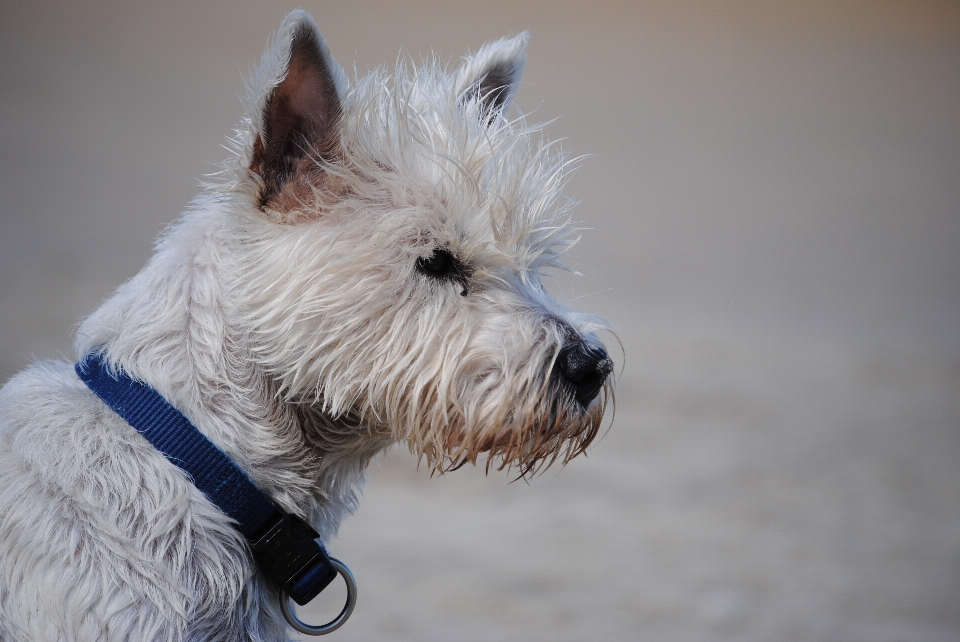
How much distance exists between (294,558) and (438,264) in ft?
2.08

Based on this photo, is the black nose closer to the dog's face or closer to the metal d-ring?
the dog's face

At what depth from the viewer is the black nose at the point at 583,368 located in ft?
5.76

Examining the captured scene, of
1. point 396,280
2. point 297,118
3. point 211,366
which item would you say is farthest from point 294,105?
point 211,366

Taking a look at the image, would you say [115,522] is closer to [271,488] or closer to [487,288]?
[271,488]

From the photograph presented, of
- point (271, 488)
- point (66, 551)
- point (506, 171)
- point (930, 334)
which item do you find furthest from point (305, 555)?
point (930, 334)

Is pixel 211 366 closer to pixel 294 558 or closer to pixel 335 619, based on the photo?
pixel 294 558

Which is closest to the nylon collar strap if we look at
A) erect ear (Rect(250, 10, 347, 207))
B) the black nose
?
erect ear (Rect(250, 10, 347, 207))

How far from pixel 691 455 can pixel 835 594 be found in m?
1.18

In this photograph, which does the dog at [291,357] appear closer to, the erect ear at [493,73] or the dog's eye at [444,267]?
the dog's eye at [444,267]

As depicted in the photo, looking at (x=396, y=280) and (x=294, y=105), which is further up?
(x=294, y=105)

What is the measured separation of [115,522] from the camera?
158 cm

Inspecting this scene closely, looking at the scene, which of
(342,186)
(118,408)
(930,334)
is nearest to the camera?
(118,408)

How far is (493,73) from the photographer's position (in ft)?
7.18

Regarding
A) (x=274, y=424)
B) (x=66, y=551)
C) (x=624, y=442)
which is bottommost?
(x=66, y=551)
